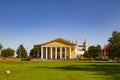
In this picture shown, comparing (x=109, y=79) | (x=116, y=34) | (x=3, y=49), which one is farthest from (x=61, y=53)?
(x=109, y=79)

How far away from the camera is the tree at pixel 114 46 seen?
4206 inches

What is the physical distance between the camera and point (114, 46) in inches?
4289

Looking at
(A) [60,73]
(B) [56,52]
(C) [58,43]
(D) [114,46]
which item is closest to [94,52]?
(B) [56,52]

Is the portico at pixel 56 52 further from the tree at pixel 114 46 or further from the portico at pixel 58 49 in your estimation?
the tree at pixel 114 46

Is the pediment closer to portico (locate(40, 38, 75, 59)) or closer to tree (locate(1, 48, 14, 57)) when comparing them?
portico (locate(40, 38, 75, 59))

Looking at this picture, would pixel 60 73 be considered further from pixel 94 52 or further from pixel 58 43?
pixel 94 52

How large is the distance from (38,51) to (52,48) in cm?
1382

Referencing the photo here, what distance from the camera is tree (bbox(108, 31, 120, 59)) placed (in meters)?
107

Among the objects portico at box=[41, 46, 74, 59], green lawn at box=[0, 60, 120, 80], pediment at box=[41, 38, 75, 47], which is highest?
pediment at box=[41, 38, 75, 47]

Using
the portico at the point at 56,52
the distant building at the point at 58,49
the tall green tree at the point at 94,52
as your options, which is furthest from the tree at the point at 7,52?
the tall green tree at the point at 94,52

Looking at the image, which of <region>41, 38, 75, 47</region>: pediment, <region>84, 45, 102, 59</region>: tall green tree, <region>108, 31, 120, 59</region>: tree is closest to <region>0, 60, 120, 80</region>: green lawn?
<region>108, 31, 120, 59</region>: tree

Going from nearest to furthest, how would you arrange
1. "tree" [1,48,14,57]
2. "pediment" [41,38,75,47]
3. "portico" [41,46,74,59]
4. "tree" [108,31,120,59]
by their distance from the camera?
1. "tree" [108,31,120,59]
2. "pediment" [41,38,75,47]
3. "portico" [41,46,74,59]
4. "tree" [1,48,14,57]

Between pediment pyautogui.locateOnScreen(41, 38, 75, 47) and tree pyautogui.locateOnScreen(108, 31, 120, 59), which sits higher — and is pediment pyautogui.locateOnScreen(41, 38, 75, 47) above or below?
above

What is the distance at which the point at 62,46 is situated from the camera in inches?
6614
